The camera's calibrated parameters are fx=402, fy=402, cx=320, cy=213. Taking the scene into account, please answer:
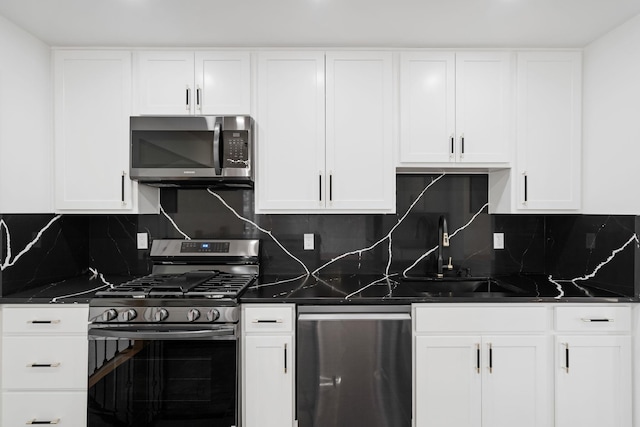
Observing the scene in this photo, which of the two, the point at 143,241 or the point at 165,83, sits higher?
the point at 165,83

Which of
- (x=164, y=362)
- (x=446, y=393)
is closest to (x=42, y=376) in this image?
(x=164, y=362)

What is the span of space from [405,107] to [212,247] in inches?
62.8

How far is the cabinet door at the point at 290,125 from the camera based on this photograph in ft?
8.24

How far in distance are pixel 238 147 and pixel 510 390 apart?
2.05 meters

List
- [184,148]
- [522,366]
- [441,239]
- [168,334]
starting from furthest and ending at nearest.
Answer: [441,239], [184,148], [522,366], [168,334]

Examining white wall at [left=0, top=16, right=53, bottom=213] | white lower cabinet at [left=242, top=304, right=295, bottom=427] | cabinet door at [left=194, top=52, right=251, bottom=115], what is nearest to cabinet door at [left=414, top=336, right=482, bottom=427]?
white lower cabinet at [left=242, top=304, right=295, bottom=427]

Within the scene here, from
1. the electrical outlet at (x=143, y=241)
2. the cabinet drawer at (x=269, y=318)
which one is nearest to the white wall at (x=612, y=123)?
the cabinet drawer at (x=269, y=318)

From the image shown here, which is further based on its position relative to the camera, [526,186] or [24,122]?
[526,186]

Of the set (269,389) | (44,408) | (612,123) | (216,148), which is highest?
(612,123)

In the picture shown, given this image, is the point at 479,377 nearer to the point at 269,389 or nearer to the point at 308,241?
the point at 269,389

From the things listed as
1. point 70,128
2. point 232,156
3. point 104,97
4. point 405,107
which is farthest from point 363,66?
point 70,128

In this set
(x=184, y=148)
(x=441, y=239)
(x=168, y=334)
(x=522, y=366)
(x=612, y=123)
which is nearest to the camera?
(x=168, y=334)

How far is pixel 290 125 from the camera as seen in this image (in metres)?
2.52

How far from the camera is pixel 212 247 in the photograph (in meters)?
2.81
